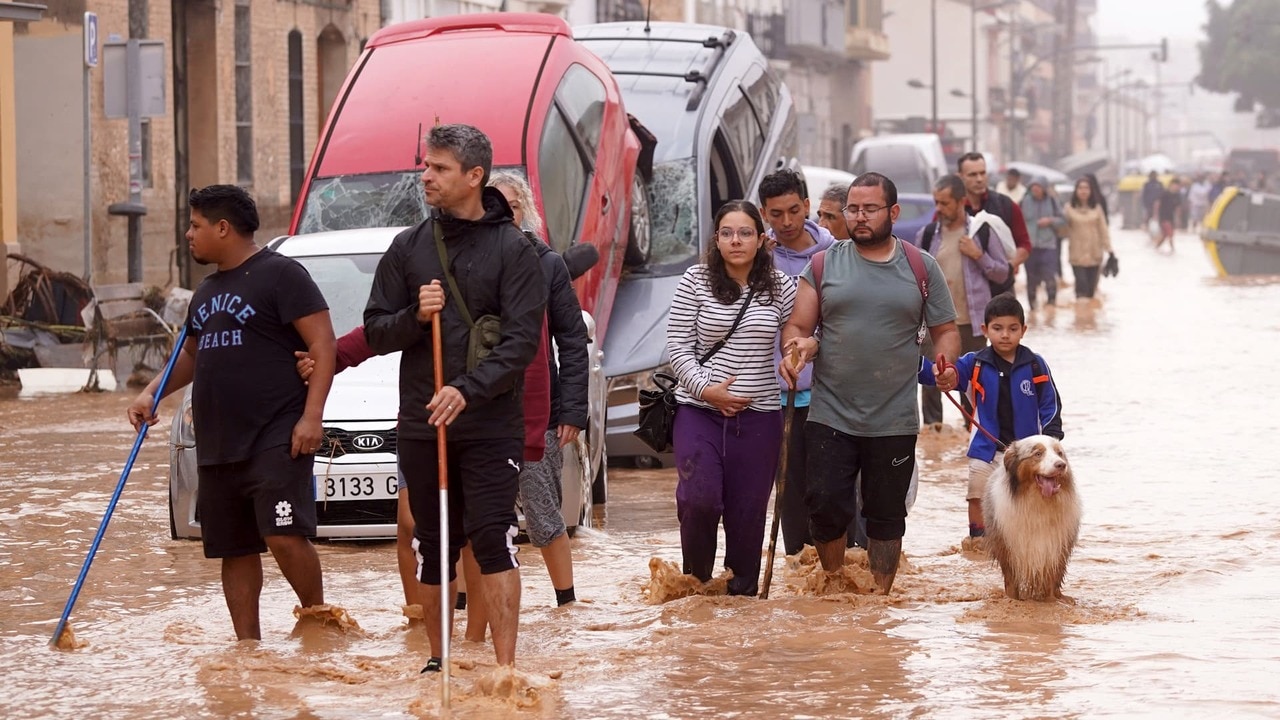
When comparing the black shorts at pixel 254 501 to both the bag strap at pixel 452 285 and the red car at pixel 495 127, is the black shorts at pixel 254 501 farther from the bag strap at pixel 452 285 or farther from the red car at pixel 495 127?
the red car at pixel 495 127

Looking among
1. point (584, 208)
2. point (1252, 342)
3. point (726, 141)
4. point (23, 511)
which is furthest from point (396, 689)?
point (1252, 342)

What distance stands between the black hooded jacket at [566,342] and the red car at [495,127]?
510 cm

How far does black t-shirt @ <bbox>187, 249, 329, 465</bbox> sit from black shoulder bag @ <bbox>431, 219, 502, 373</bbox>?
0.76m

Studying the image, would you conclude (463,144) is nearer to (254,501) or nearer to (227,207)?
(227,207)

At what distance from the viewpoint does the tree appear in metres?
107

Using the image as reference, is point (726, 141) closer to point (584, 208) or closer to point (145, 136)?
point (584, 208)

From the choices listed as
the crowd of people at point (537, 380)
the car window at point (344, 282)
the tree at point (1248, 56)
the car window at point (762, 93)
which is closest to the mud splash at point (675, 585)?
the crowd of people at point (537, 380)

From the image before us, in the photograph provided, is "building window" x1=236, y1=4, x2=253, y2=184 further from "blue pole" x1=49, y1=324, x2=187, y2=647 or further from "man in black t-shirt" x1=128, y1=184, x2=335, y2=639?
"man in black t-shirt" x1=128, y1=184, x2=335, y2=639

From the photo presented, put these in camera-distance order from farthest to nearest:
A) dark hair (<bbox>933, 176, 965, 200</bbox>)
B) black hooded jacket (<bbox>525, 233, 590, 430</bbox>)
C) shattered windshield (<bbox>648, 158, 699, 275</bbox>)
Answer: shattered windshield (<bbox>648, 158, 699, 275</bbox>), dark hair (<bbox>933, 176, 965, 200</bbox>), black hooded jacket (<bbox>525, 233, 590, 430</bbox>)

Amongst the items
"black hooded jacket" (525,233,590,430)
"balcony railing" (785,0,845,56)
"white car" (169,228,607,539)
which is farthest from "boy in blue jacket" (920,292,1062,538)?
"balcony railing" (785,0,845,56)

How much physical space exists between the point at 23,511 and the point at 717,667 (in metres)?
5.47

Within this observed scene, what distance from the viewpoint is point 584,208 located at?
44.7 ft

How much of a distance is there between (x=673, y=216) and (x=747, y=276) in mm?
7477

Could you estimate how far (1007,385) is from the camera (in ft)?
30.2
